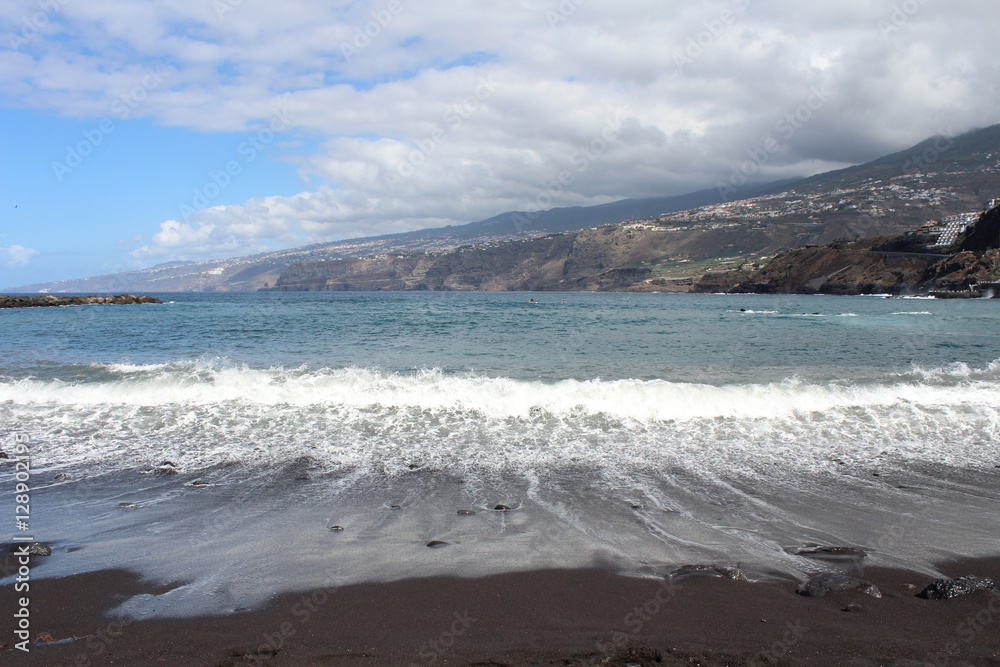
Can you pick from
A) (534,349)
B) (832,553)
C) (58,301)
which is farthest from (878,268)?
(58,301)

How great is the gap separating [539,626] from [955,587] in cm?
373

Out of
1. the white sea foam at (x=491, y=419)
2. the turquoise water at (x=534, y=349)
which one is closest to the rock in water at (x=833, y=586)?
the white sea foam at (x=491, y=419)

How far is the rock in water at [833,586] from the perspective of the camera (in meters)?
4.74

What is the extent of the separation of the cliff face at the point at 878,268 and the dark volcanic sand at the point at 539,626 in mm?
119107

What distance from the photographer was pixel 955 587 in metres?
4.75

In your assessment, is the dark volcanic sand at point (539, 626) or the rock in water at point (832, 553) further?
the rock in water at point (832, 553)

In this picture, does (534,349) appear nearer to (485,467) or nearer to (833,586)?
(485,467)

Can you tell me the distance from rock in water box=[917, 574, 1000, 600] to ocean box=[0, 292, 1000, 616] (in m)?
0.43

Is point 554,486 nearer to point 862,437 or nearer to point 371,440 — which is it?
point 371,440

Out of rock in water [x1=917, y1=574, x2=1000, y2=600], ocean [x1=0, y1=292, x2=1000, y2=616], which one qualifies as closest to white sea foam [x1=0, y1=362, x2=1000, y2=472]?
ocean [x1=0, y1=292, x2=1000, y2=616]

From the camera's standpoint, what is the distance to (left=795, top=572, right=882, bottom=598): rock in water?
474cm

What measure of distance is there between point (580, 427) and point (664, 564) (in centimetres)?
533

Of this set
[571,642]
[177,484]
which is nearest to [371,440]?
[177,484]

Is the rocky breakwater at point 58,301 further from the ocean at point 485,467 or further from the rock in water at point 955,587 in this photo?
the rock in water at point 955,587
